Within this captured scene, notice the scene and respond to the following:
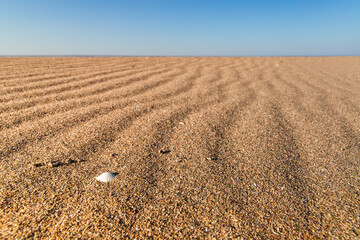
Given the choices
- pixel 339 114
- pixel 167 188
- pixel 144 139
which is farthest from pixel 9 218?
pixel 339 114

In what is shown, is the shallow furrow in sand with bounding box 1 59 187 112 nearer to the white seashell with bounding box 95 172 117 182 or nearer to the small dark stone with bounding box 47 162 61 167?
the small dark stone with bounding box 47 162 61 167

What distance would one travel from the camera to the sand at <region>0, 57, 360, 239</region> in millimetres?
860

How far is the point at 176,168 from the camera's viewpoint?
1.23 m

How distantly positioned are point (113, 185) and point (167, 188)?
0.91ft

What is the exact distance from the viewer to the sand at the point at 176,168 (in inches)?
33.9

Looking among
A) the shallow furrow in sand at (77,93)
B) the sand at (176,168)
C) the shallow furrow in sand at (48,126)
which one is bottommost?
the sand at (176,168)

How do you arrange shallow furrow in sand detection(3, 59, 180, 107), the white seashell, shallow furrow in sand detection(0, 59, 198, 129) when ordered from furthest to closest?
shallow furrow in sand detection(3, 59, 180, 107) → shallow furrow in sand detection(0, 59, 198, 129) → the white seashell

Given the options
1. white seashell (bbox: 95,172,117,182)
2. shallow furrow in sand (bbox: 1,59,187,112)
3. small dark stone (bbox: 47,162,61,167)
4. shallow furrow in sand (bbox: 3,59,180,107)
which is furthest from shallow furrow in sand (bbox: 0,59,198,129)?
white seashell (bbox: 95,172,117,182)

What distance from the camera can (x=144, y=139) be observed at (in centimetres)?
154

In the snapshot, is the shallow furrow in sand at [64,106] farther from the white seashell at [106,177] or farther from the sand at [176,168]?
the white seashell at [106,177]

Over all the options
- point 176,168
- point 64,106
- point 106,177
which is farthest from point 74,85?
point 176,168

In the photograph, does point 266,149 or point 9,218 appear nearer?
point 9,218

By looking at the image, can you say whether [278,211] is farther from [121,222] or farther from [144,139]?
[144,139]

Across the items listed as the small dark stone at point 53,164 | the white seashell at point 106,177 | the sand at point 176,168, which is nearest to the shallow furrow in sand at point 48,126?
the sand at point 176,168
